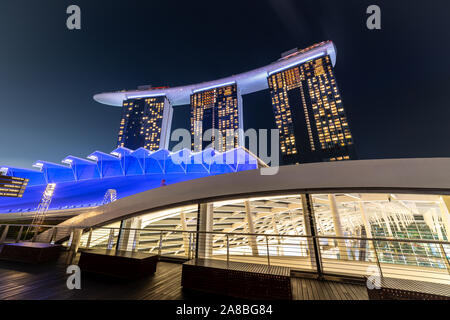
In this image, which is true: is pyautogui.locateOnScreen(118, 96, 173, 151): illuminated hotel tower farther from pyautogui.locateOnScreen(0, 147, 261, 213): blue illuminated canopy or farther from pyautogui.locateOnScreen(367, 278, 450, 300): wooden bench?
pyautogui.locateOnScreen(367, 278, 450, 300): wooden bench

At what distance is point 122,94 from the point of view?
64.7m

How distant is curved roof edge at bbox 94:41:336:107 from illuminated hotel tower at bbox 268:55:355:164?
2424 mm

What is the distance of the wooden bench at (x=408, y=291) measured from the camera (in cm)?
182

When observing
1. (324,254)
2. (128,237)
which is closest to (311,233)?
(324,254)

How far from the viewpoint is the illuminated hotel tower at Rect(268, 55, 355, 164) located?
56.6 metres

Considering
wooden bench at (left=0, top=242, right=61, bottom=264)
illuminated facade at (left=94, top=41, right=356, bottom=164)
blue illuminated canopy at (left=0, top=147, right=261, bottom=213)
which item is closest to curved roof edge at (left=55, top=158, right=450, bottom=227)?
wooden bench at (left=0, top=242, right=61, bottom=264)

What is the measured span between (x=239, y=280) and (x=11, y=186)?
114ft

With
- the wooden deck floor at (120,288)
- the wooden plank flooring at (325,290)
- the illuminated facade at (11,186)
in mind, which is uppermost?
the illuminated facade at (11,186)

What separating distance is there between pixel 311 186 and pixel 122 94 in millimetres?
77136

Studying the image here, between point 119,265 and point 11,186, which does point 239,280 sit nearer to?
point 119,265

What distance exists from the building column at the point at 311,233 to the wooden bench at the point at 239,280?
53.7 inches

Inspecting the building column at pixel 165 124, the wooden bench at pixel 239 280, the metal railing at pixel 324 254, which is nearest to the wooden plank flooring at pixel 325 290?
the metal railing at pixel 324 254

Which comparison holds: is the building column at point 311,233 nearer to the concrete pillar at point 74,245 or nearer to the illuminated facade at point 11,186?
the concrete pillar at point 74,245
